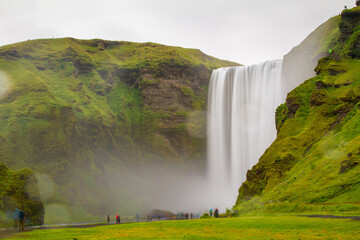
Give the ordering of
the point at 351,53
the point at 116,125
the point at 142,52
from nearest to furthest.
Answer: the point at 351,53
the point at 116,125
the point at 142,52

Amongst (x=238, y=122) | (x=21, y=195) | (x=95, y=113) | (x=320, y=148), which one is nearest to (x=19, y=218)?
(x=21, y=195)

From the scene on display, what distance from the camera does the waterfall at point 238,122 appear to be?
236 ft

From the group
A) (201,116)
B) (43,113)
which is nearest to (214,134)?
(201,116)

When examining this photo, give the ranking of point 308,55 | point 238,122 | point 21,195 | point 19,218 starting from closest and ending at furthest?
point 19,218, point 21,195, point 308,55, point 238,122

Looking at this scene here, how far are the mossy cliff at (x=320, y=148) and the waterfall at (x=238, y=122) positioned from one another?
2041cm

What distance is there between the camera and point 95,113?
79.9 m

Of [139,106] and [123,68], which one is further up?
[123,68]

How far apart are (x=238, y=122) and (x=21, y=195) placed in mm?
51500

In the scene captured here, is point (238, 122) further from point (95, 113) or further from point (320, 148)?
point (320, 148)

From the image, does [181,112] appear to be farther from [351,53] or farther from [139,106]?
[351,53]

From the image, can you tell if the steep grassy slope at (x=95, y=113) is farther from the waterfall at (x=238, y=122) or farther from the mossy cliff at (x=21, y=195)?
the mossy cliff at (x=21, y=195)

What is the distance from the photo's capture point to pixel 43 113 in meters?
68.3

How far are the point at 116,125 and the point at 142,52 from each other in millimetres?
26976

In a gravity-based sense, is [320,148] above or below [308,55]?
below
